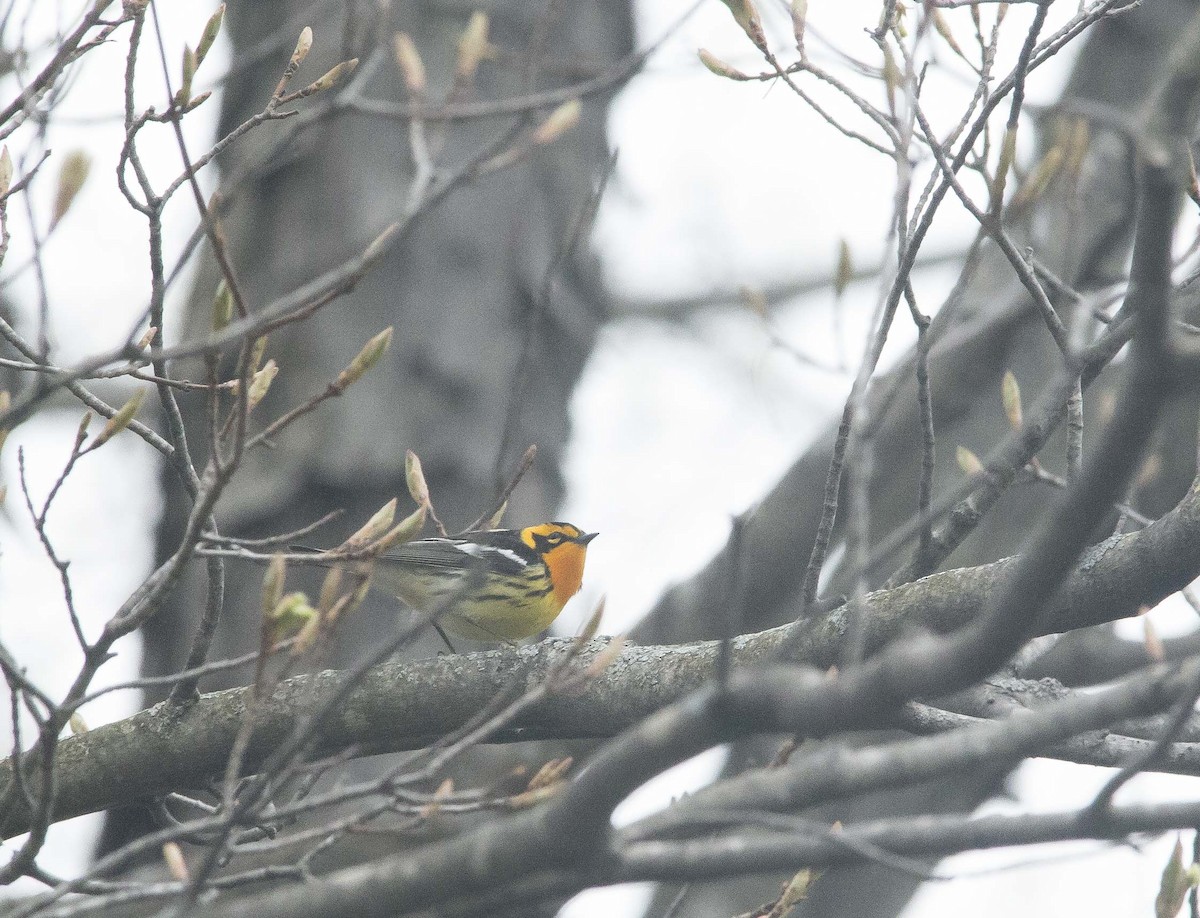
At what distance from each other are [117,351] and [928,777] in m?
1.39

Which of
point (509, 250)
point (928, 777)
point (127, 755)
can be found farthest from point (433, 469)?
point (928, 777)

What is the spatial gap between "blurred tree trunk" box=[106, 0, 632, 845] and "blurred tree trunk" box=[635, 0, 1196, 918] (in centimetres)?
128

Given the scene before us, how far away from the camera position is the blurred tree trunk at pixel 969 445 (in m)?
5.34

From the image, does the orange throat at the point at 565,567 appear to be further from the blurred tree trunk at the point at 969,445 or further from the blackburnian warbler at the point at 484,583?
the blurred tree trunk at the point at 969,445

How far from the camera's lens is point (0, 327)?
2590mm

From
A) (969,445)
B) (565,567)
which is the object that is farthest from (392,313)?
(969,445)

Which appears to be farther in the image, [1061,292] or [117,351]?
[1061,292]

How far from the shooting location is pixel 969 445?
21.6 feet

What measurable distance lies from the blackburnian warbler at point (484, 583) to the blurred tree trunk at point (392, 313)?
39 centimetres

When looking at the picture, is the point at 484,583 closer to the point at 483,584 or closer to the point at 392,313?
the point at 483,584

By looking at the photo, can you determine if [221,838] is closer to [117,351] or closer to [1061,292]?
[117,351]

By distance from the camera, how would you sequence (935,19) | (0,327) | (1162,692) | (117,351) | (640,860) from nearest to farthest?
(1162,692) → (640,860) → (117,351) → (0,327) → (935,19)

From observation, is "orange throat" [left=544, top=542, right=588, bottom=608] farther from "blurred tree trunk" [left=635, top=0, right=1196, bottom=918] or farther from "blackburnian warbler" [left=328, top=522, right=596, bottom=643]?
"blurred tree trunk" [left=635, top=0, right=1196, bottom=918]

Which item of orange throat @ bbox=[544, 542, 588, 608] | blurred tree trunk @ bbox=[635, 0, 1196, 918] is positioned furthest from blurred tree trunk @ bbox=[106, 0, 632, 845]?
blurred tree trunk @ bbox=[635, 0, 1196, 918]
